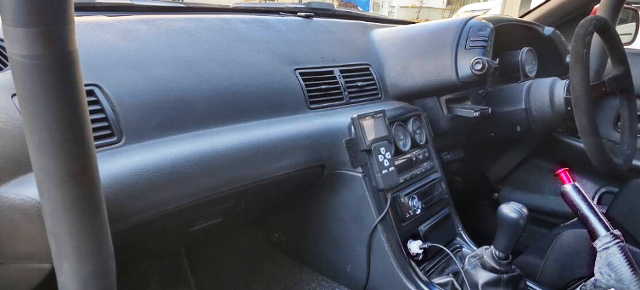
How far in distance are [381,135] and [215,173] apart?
499 mm

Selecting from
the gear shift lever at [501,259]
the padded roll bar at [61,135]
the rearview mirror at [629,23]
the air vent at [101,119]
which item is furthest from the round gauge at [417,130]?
the rearview mirror at [629,23]

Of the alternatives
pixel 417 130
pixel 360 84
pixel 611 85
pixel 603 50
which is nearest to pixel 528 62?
pixel 603 50

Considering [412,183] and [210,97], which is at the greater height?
[210,97]

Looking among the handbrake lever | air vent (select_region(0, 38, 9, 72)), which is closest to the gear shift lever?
the handbrake lever

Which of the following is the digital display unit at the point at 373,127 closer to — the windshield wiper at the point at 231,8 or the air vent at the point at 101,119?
the windshield wiper at the point at 231,8

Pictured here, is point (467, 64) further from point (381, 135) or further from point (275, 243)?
point (275, 243)

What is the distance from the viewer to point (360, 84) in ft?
5.05

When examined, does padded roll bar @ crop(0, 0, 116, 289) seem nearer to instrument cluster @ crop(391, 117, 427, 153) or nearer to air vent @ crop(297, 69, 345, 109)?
air vent @ crop(297, 69, 345, 109)

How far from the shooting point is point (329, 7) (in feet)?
5.98

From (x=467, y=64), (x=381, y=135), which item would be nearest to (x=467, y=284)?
(x=381, y=135)

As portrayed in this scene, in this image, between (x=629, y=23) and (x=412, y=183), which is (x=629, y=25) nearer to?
(x=629, y=23)

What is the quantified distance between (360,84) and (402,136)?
23cm

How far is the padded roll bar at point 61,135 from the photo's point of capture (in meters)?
0.50

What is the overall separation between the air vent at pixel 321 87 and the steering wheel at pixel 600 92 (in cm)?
67
